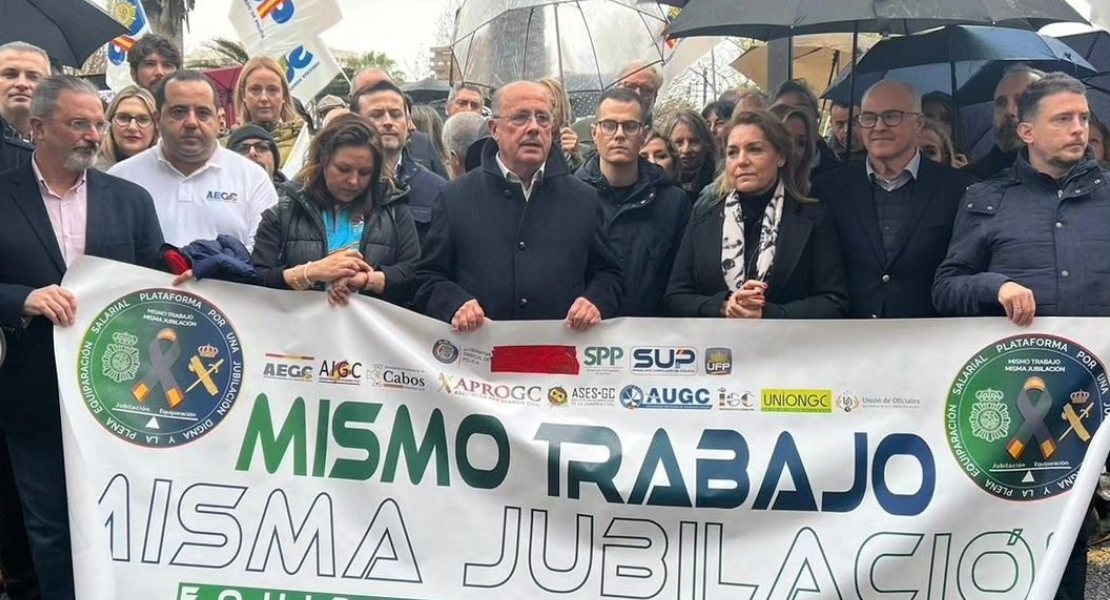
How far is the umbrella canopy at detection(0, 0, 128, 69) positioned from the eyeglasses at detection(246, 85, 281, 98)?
0.71 metres

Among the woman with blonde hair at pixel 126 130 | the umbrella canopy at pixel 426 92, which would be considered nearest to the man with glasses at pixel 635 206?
the woman with blonde hair at pixel 126 130

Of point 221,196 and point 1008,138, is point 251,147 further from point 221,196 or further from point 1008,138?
point 1008,138

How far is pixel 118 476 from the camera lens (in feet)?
15.4

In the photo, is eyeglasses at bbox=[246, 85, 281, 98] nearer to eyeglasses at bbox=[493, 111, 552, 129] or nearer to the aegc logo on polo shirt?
the aegc logo on polo shirt

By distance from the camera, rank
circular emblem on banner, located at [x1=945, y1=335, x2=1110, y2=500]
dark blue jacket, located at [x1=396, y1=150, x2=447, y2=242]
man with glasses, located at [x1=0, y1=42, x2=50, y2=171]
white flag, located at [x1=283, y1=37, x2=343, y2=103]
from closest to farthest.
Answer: circular emblem on banner, located at [x1=945, y1=335, x2=1110, y2=500] < dark blue jacket, located at [x1=396, y1=150, x2=447, y2=242] < man with glasses, located at [x1=0, y1=42, x2=50, y2=171] < white flag, located at [x1=283, y1=37, x2=343, y2=103]

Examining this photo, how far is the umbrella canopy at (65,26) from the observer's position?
688cm

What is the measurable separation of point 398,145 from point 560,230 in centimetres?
133

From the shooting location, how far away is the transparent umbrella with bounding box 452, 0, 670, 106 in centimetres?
793

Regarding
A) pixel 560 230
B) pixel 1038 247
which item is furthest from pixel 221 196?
pixel 1038 247

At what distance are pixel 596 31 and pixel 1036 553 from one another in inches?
185

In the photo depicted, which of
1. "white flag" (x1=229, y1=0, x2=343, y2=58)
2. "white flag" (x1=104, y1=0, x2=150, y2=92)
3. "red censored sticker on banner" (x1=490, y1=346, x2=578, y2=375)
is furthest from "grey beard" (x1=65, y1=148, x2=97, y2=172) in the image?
"white flag" (x1=104, y1=0, x2=150, y2=92)

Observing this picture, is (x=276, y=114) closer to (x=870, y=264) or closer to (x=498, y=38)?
(x=498, y=38)

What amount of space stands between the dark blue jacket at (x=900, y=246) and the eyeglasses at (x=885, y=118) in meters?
0.23

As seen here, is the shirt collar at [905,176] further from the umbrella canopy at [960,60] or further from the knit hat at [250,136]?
the knit hat at [250,136]
